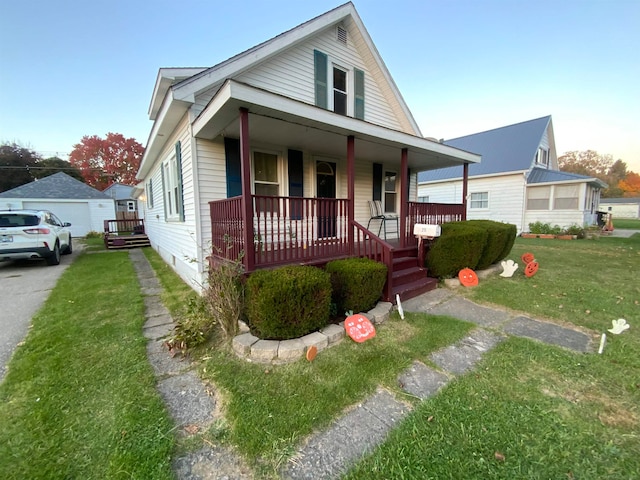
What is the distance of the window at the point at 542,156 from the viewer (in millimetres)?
15063

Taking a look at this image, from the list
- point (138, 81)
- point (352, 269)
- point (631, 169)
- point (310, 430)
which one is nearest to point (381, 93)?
point (352, 269)

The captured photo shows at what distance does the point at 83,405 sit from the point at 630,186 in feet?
239

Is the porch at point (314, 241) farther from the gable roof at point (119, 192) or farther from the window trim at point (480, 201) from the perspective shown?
the gable roof at point (119, 192)

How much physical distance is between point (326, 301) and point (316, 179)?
3.77m

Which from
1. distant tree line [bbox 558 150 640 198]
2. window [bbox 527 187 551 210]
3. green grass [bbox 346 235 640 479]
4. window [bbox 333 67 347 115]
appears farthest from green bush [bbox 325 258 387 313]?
distant tree line [bbox 558 150 640 198]

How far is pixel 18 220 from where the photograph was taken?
7.16 meters

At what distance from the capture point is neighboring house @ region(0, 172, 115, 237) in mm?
16984

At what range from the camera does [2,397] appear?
2.21 metres

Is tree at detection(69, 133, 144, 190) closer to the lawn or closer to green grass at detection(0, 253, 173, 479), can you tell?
green grass at detection(0, 253, 173, 479)

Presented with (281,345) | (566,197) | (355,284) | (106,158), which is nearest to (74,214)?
(106,158)

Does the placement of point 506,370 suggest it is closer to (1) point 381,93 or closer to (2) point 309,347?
(2) point 309,347

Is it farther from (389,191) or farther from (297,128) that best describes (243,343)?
(389,191)

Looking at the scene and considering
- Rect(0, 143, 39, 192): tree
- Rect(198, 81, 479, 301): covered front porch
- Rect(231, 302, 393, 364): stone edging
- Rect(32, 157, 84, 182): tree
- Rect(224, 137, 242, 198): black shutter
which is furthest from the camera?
Rect(32, 157, 84, 182): tree

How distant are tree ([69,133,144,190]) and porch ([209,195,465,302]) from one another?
3815cm
